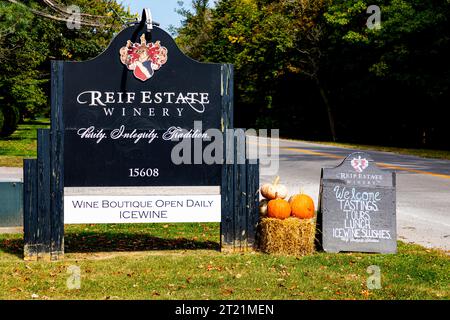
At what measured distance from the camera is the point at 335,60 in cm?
5234

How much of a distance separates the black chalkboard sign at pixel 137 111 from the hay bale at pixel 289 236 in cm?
94

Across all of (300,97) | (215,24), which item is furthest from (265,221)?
(215,24)

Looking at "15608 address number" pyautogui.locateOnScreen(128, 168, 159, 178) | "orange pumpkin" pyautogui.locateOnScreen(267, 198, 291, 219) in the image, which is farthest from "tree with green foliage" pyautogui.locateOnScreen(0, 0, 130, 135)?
"orange pumpkin" pyautogui.locateOnScreen(267, 198, 291, 219)

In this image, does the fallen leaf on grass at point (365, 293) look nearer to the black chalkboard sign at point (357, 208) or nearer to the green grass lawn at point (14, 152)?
the black chalkboard sign at point (357, 208)

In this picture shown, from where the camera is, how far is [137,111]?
29.9 feet

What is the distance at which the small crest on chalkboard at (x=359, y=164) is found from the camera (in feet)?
31.6

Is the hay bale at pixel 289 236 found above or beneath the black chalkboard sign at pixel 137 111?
beneath

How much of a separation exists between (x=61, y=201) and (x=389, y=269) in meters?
3.96

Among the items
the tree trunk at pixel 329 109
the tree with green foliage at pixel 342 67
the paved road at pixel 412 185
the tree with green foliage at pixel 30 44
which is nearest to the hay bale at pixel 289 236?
the paved road at pixel 412 185

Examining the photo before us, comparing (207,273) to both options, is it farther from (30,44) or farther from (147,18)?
(30,44)

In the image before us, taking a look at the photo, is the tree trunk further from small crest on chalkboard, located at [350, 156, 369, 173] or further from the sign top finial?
the sign top finial

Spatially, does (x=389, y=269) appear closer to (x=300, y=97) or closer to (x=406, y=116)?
(x=406, y=116)
